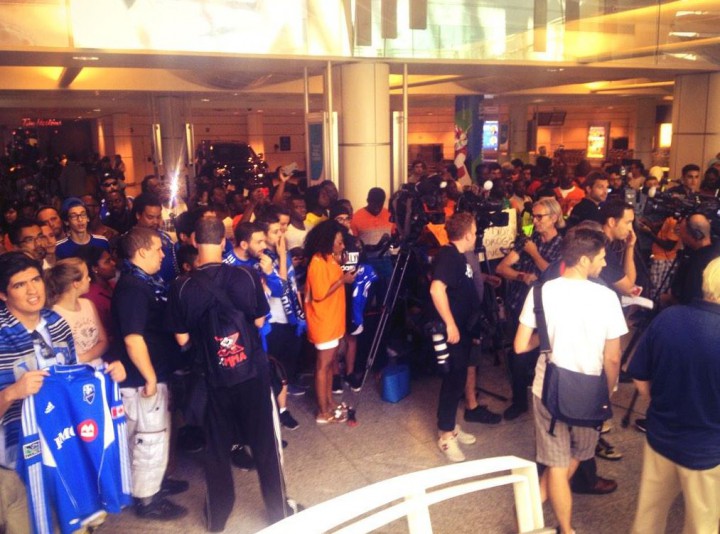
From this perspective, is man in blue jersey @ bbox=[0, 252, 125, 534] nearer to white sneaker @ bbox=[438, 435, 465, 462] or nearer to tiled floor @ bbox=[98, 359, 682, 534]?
tiled floor @ bbox=[98, 359, 682, 534]

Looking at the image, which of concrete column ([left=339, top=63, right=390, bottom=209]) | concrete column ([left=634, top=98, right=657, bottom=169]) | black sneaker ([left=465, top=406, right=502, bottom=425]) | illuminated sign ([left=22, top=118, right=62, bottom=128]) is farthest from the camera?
illuminated sign ([left=22, top=118, right=62, bottom=128])

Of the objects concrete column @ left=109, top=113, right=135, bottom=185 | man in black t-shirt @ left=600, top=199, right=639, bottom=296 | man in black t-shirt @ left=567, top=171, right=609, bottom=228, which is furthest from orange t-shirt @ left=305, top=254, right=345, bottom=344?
concrete column @ left=109, top=113, right=135, bottom=185

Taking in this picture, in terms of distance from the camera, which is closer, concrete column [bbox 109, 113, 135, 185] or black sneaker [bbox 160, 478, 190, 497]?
black sneaker [bbox 160, 478, 190, 497]

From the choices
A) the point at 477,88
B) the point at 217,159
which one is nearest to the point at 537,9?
the point at 477,88

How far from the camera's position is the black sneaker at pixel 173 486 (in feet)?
13.4

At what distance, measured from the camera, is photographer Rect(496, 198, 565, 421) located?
4.76 meters

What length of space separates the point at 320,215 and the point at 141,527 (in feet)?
12.1

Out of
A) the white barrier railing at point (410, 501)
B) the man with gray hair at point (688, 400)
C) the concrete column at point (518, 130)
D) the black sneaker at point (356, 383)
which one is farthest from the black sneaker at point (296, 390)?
the concrete column at point (518, 130)

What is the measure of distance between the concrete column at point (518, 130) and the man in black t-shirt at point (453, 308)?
18.8 metres

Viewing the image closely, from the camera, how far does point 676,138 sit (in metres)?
12.0

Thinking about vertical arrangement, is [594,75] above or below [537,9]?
below

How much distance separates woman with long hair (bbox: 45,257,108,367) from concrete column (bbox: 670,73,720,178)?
443 inches

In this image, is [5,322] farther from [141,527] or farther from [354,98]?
[354,98]

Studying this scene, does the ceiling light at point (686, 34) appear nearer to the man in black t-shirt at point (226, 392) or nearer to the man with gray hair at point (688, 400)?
the man with gray hair at point (688, 400)
